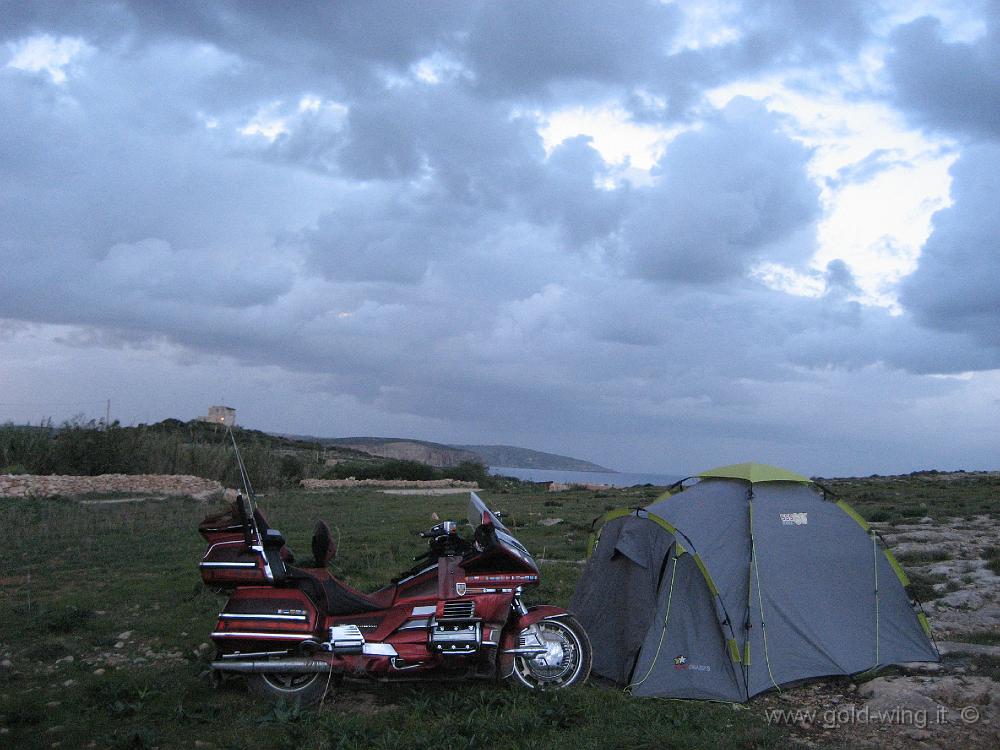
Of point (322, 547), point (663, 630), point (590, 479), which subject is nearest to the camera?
point (322, 547)

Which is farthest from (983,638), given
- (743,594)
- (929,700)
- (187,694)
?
(187,694)

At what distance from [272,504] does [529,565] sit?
54.8ft

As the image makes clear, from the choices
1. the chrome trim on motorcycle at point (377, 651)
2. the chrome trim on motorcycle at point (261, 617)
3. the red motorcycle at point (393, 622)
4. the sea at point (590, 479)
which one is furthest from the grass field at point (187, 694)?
the sea at point (590, 479)

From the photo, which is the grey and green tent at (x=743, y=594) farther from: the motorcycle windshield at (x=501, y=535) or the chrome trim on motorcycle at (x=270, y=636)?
the chrome trim on motorcycle at (x=270, y=636)

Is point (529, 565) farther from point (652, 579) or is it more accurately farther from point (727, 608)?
point (727, 608)

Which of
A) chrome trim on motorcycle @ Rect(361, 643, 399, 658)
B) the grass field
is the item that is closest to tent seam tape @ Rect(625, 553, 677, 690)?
the grass field

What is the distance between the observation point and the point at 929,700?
596cm

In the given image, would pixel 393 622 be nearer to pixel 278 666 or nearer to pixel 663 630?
pixel 278 666

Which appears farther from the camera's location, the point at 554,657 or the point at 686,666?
the point at 686,666

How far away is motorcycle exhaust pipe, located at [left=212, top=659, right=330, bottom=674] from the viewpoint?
6160 mm

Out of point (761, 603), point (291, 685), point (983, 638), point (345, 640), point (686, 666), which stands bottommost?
point (291, 685)

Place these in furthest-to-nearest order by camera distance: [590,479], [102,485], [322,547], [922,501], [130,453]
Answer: [590,479]
[130,453]
[102,485]
[922,501]
[322,547]

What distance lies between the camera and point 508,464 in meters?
103

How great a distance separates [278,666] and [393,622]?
91 centimetres
